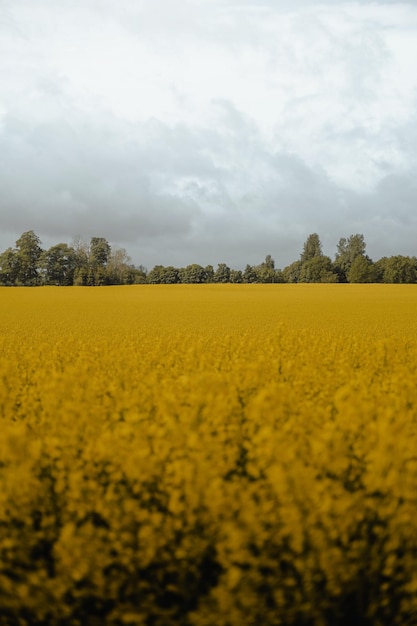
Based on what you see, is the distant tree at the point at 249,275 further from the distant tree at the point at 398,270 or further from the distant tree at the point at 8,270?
the distant tree at the point at 8,270

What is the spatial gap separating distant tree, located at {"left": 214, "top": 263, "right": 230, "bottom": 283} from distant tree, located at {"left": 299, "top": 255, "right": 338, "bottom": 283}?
41.9 ft

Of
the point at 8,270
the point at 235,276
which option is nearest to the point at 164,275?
the point at 235,276

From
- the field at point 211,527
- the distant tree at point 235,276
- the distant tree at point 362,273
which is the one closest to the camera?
the field at point 211,527

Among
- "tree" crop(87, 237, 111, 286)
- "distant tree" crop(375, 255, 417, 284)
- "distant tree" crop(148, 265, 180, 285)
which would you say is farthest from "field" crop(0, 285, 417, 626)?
"distant tree" crop(375, 255, 417, 284)

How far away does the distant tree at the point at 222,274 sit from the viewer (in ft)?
289

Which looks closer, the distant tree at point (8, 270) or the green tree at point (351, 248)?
the distant tree at point (8, 270)

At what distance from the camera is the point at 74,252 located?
3034 inches

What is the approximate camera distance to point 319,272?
88688 mm

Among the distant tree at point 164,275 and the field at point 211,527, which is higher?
the distant tree at point 164,275

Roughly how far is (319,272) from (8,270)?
47.4 m

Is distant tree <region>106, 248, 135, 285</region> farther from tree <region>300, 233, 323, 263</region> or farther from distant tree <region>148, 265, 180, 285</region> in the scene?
tree <region>300, 233, 323, 263</region>

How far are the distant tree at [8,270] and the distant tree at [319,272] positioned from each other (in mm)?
44720

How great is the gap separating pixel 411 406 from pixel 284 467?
2.83 metres

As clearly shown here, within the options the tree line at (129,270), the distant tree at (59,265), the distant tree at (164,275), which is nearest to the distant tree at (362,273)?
the tree line at (129,270)
